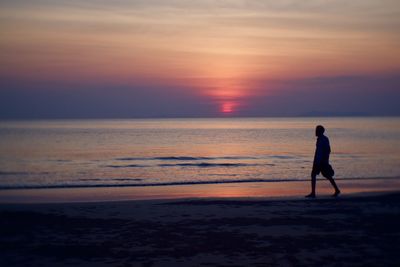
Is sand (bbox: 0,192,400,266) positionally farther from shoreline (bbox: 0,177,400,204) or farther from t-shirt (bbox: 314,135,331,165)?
shoreline (bbox: 0,177,400,204)

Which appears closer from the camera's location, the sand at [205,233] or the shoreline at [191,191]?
the sand at [205,233]

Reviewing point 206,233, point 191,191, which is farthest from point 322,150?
point 191,191

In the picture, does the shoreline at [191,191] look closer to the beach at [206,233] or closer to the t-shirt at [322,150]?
the t-shirt at [322,150]

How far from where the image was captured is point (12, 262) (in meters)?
6.66

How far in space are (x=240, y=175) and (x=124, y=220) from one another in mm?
13824

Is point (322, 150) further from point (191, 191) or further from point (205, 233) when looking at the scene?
point (191, 191)

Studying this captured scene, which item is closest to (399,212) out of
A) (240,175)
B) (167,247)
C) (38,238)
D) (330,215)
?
(330,215)

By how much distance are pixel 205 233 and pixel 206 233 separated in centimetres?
2

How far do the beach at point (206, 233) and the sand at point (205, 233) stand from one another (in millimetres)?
16

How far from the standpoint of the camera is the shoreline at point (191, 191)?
1489 cm

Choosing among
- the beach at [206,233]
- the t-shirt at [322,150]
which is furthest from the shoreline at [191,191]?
the beach at [206,233]

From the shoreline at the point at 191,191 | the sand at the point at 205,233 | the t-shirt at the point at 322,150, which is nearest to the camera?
the sand at the point at 205,233

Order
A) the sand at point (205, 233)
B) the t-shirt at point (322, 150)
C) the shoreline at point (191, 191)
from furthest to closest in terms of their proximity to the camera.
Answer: the shoreline at point (191, 191) < the t-shirt at point (322, 150) < the sand at point (205, 233)

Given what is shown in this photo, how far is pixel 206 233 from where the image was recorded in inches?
331
